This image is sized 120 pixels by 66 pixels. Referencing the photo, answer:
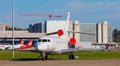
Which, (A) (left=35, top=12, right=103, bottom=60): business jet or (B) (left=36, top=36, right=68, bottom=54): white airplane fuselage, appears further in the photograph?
(A) (left=35, top=12, right=103, bottom=60): business jet

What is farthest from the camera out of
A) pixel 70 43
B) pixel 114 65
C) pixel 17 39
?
pixel 17 39

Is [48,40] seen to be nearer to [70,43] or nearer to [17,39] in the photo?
[70,43]

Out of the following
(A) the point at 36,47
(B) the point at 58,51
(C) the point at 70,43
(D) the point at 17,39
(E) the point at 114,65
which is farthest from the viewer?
(D) the point at 17,39

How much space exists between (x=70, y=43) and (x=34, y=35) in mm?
131005

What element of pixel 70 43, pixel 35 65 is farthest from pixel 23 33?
pixel 35 65

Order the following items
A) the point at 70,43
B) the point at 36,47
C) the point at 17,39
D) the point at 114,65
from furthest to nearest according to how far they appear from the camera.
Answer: the point at 17,39 → the point at 70,43 → the point at 36,47 → the point at 114,65

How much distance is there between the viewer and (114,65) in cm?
3011

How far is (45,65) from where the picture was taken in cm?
3092

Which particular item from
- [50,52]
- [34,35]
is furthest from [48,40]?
[34,35]

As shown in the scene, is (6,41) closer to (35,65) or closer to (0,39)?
(0,39)

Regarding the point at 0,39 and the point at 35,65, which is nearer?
the point at 35,65

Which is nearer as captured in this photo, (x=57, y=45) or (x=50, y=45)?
(x=50, y=45)

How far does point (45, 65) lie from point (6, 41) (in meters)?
151

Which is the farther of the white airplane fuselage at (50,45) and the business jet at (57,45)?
the business jet at (57,45)
